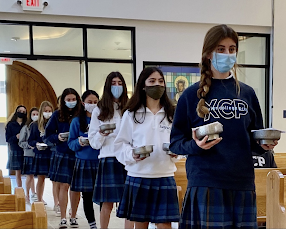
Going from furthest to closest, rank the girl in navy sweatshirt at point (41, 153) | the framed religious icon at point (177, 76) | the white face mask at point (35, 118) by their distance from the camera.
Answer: the framed religious icon at point (177, 76)
the white face mask at point (35, 118)
the girl in navy sweatshirt at point (41, 153)

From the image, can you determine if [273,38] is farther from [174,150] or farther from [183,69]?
[174,150]

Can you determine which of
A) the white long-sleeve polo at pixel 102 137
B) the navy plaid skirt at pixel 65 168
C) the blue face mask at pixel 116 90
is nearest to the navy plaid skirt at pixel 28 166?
the navy plaid skirt at pixel 65 168

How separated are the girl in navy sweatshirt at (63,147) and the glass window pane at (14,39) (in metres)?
3.11

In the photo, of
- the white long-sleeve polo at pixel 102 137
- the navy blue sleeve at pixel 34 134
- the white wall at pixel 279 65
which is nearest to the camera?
the white long-sleeve polo at pixel 102 137

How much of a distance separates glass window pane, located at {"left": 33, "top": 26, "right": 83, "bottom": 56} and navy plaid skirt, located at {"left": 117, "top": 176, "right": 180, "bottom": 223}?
5.35 metres

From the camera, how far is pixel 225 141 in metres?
1.90

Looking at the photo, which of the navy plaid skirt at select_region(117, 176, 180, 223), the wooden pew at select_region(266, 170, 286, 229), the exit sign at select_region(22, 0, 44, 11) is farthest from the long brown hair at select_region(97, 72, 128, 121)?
the exit sign at select_region(22, 0, 44, 11)

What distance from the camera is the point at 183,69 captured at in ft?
28.5

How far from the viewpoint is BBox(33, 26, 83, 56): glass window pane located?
7.86 m

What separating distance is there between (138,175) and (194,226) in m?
1.15

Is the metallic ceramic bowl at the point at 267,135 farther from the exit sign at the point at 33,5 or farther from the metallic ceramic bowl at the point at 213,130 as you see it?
the exit sign at the point at 33,5

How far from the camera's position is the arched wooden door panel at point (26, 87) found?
423 inches

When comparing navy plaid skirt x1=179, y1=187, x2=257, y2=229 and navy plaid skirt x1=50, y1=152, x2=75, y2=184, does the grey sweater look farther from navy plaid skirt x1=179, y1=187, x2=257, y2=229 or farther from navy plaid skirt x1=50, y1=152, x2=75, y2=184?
navy plaid skirt x1=179, y1=187, x2=257, y2=229

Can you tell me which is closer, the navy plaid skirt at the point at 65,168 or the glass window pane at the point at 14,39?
the navy plaid skirt at the point at 65,168
